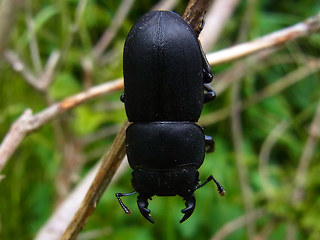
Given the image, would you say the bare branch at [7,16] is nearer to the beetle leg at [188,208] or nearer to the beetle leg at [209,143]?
the beetle leg at [209,143]

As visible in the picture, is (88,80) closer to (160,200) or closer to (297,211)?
(160,200)

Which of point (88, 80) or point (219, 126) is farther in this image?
point (219, 126)

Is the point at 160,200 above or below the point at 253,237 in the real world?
above

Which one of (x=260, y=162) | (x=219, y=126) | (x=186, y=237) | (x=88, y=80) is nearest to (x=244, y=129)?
(x=219, y=126)

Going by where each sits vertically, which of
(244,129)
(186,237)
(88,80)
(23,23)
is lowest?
(186,237)

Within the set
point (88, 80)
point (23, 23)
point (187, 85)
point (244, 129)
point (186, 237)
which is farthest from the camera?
point (244, 129)

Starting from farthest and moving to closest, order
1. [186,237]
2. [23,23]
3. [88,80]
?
[23,23] < [186,237] < [88,80]
